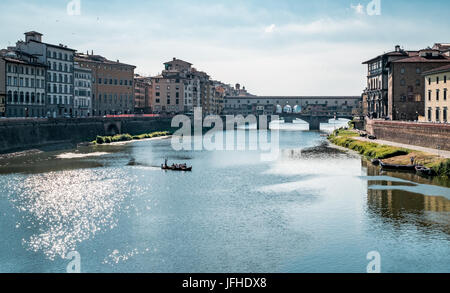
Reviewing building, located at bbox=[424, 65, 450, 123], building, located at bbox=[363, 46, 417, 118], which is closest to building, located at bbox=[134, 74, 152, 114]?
building, located at bbox=[363, 46, 417, 118]

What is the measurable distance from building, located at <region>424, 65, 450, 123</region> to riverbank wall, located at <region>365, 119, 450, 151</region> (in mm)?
4892

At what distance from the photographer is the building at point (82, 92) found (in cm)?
12212

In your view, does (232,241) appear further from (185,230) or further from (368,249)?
(368,249)

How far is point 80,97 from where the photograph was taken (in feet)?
406

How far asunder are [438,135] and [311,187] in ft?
80.3

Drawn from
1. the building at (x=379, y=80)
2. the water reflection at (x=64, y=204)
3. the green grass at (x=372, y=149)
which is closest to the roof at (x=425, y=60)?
the building at (x=379, y=80)

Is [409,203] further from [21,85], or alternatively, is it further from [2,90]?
[21,85]

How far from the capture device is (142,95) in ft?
600

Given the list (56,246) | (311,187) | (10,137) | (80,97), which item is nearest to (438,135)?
(311,187)

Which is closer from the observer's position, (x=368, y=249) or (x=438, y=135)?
(x=368, y=249)

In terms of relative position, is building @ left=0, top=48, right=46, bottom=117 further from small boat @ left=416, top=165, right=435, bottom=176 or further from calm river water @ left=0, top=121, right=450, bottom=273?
small boat @ left=416, top=165, right=435, bottom=176

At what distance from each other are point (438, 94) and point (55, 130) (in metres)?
63.2

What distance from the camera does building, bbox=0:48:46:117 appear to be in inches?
3492

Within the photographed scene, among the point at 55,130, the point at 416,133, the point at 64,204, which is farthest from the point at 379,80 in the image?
the point at 64,204
